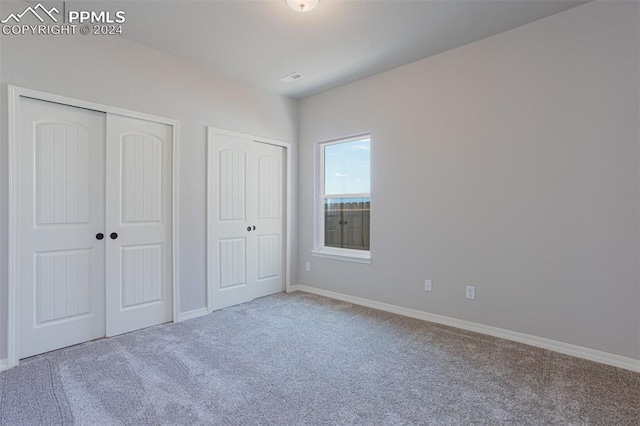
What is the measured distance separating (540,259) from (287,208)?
2963 millimetres

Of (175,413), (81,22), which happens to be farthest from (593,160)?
(81,22)

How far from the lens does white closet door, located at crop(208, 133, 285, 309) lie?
3.76 metres

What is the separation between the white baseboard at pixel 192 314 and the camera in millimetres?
3409

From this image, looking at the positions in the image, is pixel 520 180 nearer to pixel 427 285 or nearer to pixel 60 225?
pixel 427 285

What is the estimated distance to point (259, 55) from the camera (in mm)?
3303

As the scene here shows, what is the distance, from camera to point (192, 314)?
3498 millimetres

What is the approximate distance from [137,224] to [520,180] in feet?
11.5

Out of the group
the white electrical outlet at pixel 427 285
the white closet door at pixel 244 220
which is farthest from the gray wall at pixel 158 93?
the white electrical outlet at pixel 427 285

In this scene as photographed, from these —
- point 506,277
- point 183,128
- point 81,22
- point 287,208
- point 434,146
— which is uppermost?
point 81,22

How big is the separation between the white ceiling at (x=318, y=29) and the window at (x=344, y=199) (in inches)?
40.8

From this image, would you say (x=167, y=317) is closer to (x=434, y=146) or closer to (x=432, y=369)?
(x=432, y=369)

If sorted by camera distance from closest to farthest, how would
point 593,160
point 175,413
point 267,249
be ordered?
1. point 175,413
2. point 593,160
3. point 267,249

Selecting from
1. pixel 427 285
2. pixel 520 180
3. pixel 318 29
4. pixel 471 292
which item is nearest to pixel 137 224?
pixel 318 29

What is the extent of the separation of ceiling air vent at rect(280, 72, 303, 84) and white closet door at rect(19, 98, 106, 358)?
1.96 metres
